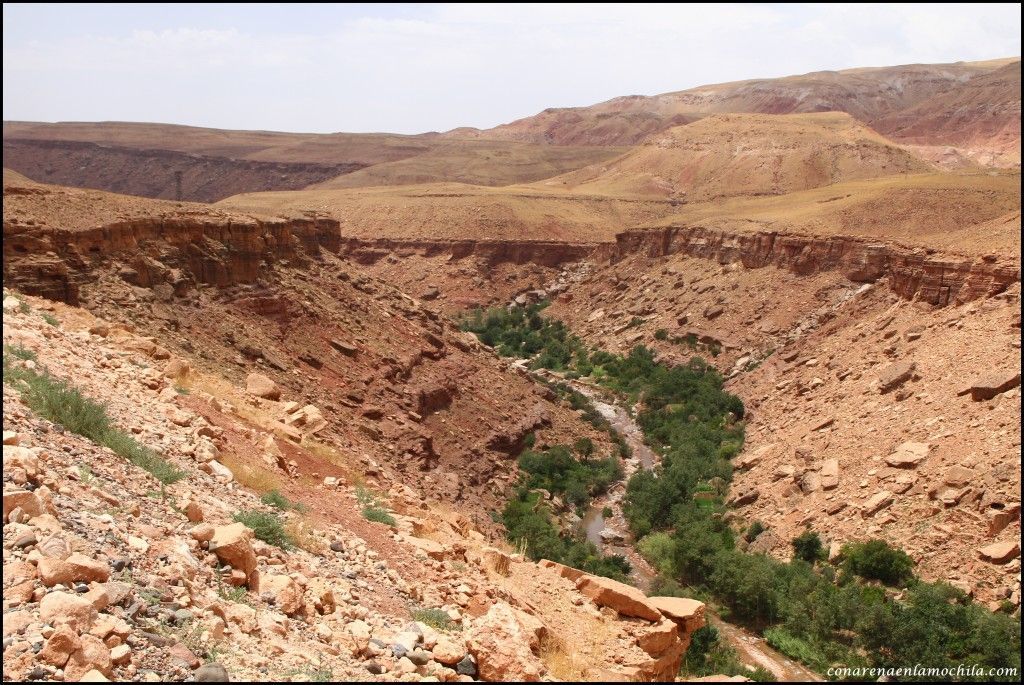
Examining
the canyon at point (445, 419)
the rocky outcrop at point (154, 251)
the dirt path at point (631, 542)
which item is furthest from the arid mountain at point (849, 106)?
the rocky outcrop at point (154, 251)

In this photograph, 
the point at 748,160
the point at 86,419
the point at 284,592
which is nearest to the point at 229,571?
the point at 284,592

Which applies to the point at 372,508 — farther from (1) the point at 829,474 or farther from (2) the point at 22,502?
(1) the point at 829,474

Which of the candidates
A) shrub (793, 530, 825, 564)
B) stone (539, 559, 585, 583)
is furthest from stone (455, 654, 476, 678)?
shrub (793, 530, 825, 564)

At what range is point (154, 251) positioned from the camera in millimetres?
20219

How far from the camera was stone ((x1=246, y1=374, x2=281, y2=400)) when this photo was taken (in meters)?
15.9

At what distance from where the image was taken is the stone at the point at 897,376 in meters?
22.8

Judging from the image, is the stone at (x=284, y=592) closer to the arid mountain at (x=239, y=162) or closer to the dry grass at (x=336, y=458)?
the dry grass at (x=336, y=458)

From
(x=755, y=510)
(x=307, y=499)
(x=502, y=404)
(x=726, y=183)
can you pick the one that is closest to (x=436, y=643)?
(x=307, y=499)

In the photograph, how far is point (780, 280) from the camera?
36.6 metres

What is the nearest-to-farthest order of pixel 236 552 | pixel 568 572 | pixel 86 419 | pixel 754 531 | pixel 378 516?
pixel 236 552, pixel 86 419, pixel 568 572, pixel 378 516, pixel 754 531

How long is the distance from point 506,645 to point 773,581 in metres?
11.5

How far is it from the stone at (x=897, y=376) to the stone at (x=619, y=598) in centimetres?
1620

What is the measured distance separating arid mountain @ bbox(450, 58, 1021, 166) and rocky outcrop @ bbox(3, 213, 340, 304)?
7808cm

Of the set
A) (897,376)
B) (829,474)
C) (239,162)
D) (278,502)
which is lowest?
(829,474)
